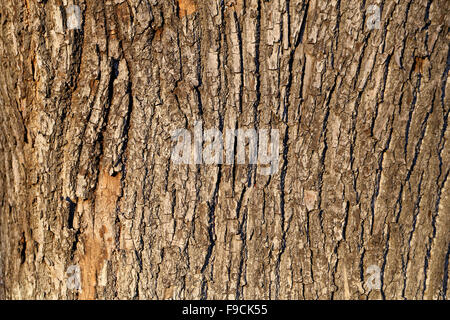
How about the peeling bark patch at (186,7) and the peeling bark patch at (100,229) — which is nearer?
the peeling bark patch at (186,7)

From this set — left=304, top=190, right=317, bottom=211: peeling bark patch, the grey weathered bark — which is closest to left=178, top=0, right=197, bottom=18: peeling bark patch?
the grey weathered bark

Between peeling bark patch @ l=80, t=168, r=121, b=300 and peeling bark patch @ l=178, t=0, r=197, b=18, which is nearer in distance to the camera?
peeling bark patch @ l=178, t=0, r=197, b=18

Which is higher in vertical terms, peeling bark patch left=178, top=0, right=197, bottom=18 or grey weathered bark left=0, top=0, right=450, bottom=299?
peeling bark patch left=178, top=0, right=197, bottom=18

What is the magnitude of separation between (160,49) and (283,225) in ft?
3.09

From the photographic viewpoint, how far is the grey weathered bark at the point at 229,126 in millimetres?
1620

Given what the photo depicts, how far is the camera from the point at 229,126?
1685 millimetres

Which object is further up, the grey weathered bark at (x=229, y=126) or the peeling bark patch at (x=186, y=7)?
the peeling bark patch at (x=186, y=7)

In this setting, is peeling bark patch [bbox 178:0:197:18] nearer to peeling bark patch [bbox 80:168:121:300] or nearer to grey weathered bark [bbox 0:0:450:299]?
grey weathered bark [bbox 0:0:450:299]

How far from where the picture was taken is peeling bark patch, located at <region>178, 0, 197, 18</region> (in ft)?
5.27

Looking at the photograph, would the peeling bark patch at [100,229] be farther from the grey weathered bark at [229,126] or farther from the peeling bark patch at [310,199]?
the peeling bark patch at [310,199]

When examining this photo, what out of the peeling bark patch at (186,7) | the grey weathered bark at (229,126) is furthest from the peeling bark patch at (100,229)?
the peeling bark patch at (186,7)

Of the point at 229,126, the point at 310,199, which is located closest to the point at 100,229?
the point at 229,126

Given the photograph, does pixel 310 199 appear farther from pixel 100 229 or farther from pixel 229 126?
pixel 100 229

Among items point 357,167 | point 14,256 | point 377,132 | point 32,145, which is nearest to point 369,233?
point 357,167
